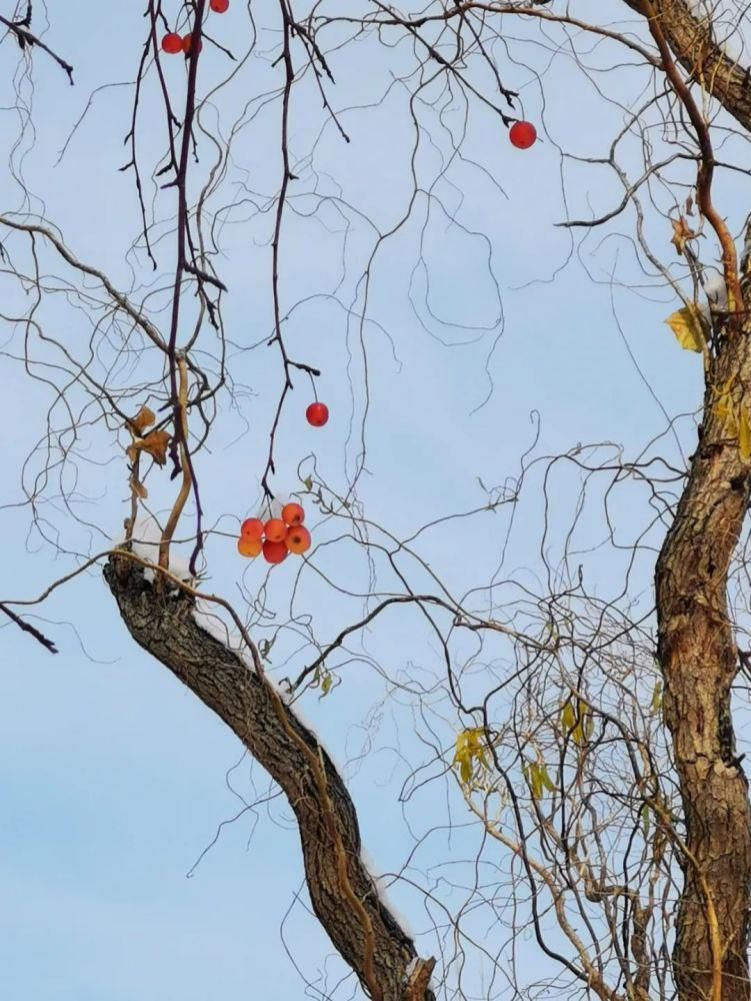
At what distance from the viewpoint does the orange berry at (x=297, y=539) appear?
2.07 m

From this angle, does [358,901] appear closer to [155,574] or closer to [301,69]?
[155,574]

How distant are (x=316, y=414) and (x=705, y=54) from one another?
0.88 meters

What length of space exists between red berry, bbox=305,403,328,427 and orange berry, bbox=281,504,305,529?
123 mm

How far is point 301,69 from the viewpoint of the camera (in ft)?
6.82

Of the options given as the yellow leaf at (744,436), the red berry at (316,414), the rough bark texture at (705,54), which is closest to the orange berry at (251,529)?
the red berry at (316,414)

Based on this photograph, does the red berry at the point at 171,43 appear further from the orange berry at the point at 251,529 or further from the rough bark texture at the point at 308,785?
the rough bark texture at the point at 308,785

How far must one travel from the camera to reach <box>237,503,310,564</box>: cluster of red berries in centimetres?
205

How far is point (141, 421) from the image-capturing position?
2.39 meters

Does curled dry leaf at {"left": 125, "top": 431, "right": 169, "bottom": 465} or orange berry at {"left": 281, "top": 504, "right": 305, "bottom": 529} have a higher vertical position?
curled dry leaf at {"left": 125, "top": 431, "right": 169, "bottom": 465}

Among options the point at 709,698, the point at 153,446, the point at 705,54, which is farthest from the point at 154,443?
the point at 705,54

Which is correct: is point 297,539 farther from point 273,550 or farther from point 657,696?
point 657,696

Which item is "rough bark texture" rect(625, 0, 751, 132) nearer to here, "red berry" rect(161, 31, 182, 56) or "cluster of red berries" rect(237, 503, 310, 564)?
"red berry" rect(161, 31, 182, 56)

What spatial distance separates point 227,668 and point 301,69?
34.9 inches

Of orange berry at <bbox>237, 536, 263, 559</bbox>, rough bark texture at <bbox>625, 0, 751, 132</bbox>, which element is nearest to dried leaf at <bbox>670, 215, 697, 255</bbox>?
rough bark texture at <bbox>625, 0, 751, 132</bbox>
